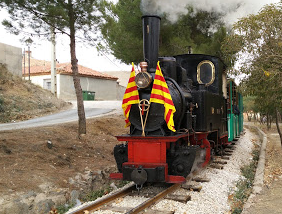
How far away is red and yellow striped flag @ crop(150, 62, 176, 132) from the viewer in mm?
5465

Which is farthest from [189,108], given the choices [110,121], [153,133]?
[110,121]

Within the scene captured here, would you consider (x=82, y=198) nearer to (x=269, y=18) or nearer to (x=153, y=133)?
(x=153, y=133)

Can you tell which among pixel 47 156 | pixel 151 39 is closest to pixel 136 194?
pixel 47 156

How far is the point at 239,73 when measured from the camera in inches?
343

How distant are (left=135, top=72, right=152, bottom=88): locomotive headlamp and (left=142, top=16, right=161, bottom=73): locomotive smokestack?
30cm

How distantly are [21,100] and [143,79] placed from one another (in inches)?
577

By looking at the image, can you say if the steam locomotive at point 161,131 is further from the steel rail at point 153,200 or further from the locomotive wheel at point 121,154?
the steel rail at point 153,200

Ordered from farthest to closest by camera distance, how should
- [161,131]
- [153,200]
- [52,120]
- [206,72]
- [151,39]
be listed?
[52,120] → [206,72] → [151,39] → [161,131] → [153,200]

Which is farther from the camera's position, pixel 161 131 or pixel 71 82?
pixel 71 82

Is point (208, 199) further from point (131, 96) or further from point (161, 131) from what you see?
point (131, 96)

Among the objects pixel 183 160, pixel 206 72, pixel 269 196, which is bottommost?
pixel 269 196

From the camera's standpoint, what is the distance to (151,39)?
5762mm

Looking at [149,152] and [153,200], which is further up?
[149,152]

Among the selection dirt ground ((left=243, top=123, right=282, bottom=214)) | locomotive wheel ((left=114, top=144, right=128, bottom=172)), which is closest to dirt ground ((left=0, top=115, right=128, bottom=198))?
locomotive wheel ((left=114, top=144, right=128, bottom=172))
